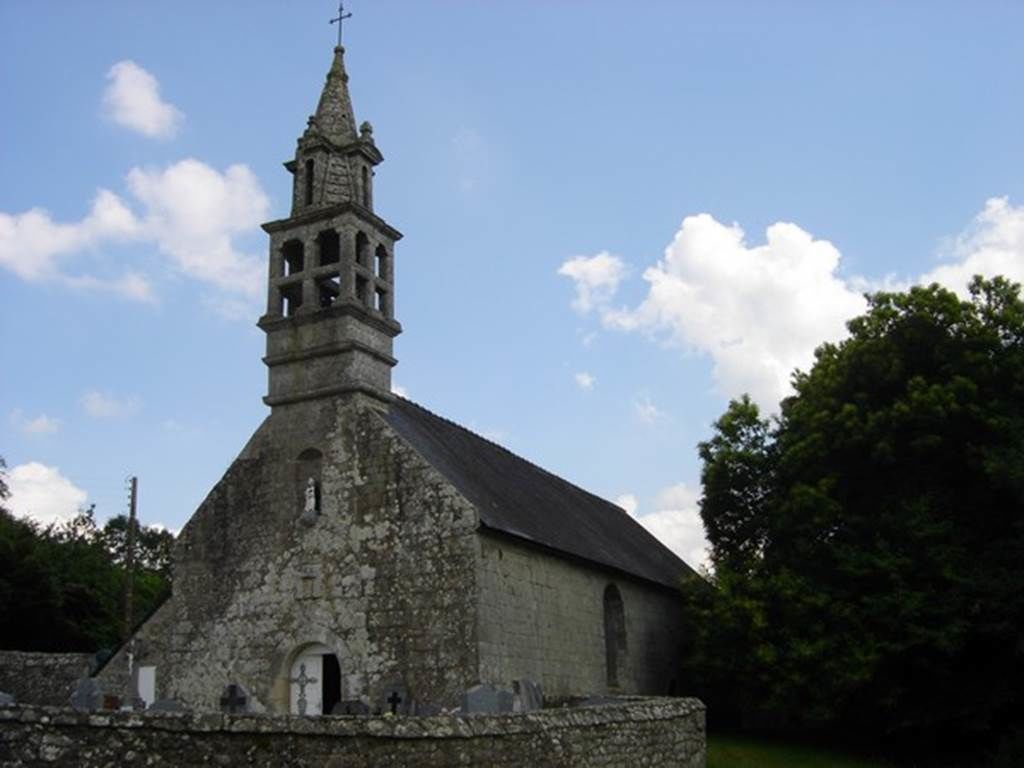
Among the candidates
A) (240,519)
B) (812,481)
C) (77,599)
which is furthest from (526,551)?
(77,599)

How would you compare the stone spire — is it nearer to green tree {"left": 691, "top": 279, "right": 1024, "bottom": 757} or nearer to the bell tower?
the bell tower

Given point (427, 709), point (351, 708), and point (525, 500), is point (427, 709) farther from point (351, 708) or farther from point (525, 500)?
point (525, 500)

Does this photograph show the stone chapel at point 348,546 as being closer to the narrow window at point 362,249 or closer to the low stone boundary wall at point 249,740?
the narrow window at point 362,249

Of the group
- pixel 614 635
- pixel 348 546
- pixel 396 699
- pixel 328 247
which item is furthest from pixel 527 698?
pixel 328 247

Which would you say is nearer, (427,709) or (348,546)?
(427,709)

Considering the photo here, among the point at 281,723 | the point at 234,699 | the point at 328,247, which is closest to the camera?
the point at 281,723

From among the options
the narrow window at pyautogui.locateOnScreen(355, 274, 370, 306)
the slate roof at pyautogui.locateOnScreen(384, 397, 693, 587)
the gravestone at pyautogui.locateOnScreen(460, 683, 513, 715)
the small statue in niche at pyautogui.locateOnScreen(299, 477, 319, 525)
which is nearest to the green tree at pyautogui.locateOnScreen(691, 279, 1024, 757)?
the slate roof at pyautogui.locateOnScreen(384, 397, 693, 587)

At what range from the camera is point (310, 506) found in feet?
68.1

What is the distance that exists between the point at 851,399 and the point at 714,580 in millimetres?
5547

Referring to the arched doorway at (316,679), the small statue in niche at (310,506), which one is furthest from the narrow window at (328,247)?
the arched doorway at (316,679)

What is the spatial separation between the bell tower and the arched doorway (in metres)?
5.11

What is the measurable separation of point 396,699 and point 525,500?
766 centimetres

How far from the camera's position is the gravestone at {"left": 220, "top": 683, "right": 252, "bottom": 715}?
19.1 meters

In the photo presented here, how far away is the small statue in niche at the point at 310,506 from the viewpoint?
20.7 m
